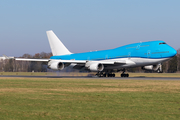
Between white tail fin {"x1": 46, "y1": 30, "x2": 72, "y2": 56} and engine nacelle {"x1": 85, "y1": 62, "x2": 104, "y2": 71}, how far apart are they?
1298 centimetres

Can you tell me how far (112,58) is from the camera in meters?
50.9

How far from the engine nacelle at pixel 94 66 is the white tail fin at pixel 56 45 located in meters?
13.0

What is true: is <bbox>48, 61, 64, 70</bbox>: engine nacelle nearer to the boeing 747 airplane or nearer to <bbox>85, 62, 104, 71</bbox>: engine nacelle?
the boeing 747 airplane

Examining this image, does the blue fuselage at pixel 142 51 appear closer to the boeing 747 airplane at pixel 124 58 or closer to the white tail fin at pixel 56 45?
the boeing 747 airplane at pixel 124 58

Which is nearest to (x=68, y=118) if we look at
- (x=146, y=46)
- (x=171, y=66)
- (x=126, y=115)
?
(x=126, y=115)

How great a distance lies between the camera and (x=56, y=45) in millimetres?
61719

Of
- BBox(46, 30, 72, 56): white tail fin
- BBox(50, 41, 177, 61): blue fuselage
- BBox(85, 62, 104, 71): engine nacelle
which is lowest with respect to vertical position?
BBox(85, 62, 104, 71): engine nacelle

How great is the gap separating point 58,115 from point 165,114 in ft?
13.6

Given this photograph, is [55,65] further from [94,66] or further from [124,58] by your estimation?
[124,58]

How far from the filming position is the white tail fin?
6149 centimetres

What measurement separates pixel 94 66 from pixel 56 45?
1642cm

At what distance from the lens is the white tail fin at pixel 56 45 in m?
61.5

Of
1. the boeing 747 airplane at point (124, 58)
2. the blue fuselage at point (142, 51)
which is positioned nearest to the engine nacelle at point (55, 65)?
the boeing 747 airplane at point (124, 58)

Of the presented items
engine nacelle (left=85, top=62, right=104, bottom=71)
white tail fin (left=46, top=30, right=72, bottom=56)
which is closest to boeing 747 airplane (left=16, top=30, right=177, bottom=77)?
engine nacelle (left=85, top=62, right=104, bottom=71)
